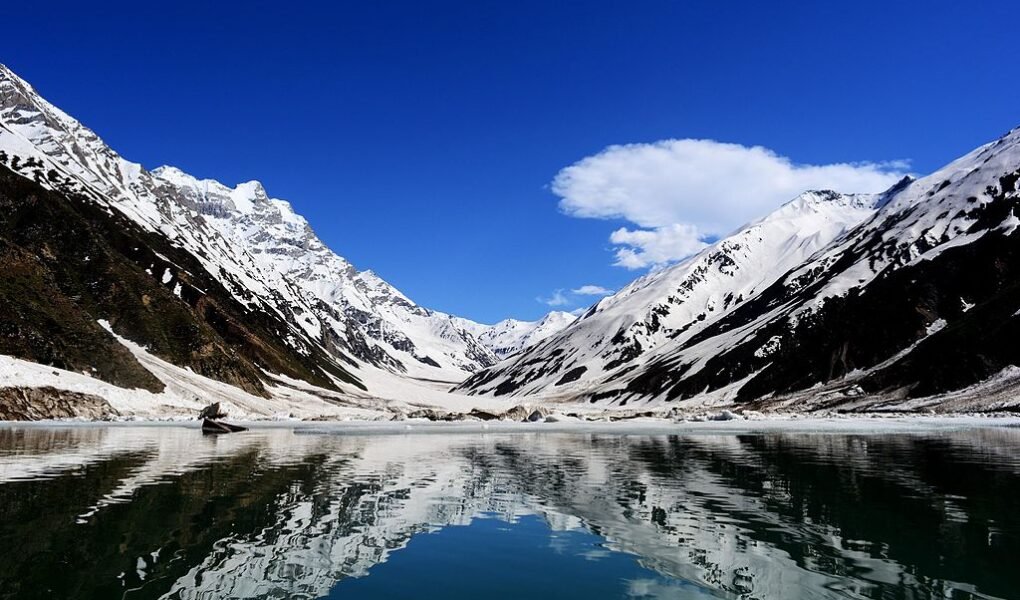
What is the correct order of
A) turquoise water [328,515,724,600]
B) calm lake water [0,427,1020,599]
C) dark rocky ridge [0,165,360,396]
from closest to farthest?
1. turquoise water [328,515,724,600]
2. calm lake water [0,427,1020,599]
3. dark rocky ridge [0,165,360,396]

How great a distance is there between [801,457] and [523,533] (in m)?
31.8

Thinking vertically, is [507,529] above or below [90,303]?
below

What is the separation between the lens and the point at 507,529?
22.5 m

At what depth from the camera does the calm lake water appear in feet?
51.5

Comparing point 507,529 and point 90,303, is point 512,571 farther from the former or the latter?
point 90,303

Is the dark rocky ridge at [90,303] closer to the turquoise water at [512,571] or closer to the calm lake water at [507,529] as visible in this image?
the calm lake water at [507,529]

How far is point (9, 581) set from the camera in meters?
15.2

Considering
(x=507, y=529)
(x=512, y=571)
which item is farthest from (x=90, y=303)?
(x=512, y=571)

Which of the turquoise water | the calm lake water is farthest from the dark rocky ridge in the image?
the turquoise water

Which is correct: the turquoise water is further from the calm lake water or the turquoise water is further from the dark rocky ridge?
the dark rocky ridge

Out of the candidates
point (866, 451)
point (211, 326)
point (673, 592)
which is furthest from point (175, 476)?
point (211, 326)

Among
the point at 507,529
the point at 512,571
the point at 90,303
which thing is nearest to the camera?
the point at 512,571

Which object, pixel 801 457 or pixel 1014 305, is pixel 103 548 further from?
pixel 1014 305

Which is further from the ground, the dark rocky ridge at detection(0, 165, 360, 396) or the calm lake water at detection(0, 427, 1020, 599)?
the dark rocky ridge at detection(0, 165, 360, 396)
